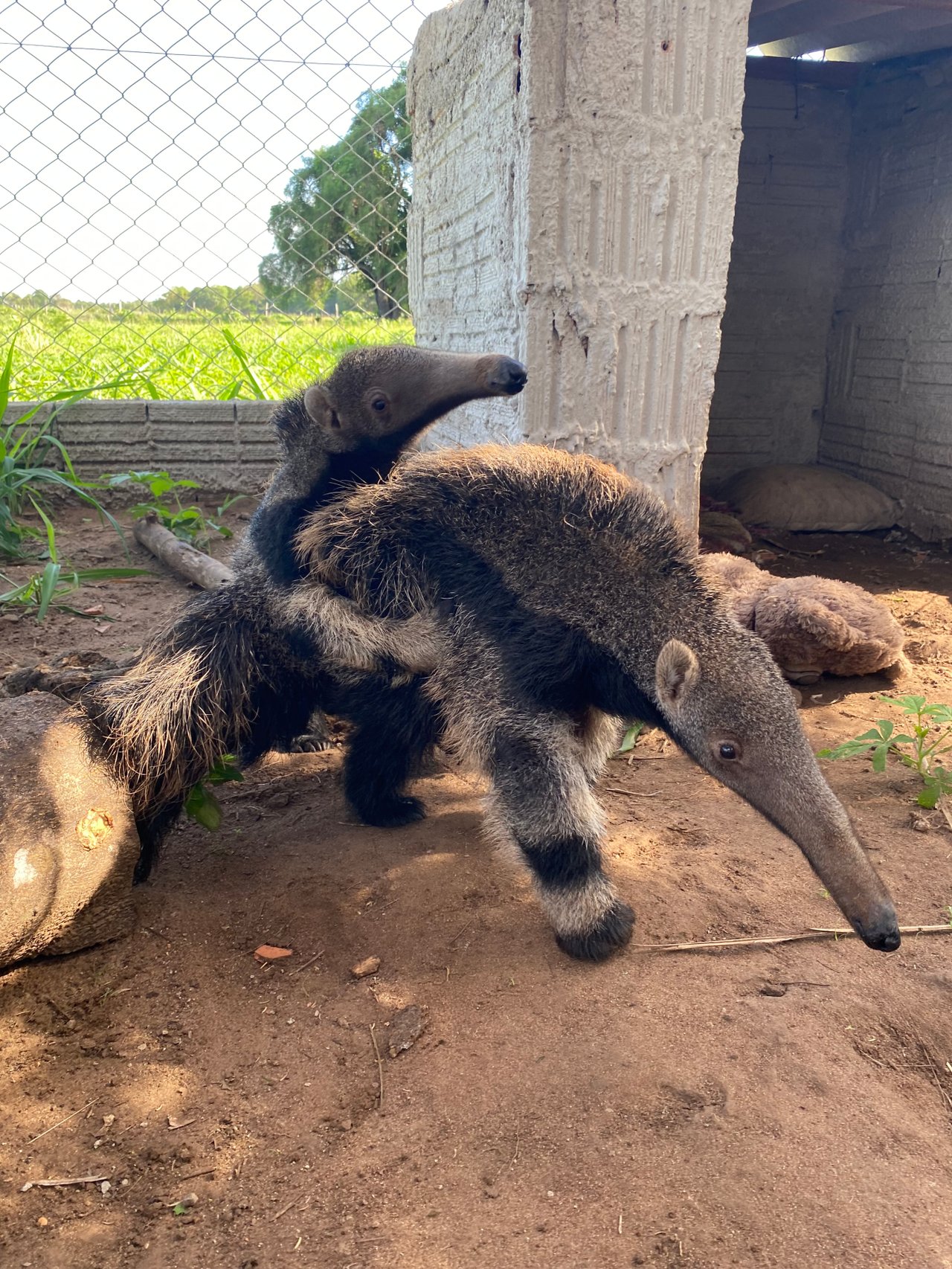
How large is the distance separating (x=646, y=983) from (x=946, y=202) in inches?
259

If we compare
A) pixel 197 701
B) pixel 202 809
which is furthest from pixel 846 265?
pixel 202 809

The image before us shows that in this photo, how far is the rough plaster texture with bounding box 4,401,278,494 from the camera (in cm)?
637

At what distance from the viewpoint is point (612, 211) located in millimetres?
3549

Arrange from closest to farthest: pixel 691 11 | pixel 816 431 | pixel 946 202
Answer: pixel 691 11 < pixel 946 202 < pixel 816 431

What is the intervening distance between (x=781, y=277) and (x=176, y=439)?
17.1ft

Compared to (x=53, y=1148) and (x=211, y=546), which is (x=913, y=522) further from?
(x=53, y=1148)

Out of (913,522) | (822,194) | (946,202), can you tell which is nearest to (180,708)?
(913,522)

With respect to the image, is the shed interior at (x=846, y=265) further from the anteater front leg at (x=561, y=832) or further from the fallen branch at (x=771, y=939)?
the anteater front leg at (x=561, y=832)

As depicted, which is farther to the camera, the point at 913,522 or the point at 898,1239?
the point at 913,522

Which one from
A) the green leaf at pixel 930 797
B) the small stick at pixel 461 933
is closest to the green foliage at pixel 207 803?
the small stick at pixel 461 933

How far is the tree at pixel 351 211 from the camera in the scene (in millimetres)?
7055

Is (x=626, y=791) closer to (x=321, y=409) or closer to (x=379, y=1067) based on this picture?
(x=379, y=1067)

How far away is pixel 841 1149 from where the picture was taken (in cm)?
193

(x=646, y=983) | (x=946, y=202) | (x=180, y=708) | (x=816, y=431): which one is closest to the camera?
(x=646, y=983)
